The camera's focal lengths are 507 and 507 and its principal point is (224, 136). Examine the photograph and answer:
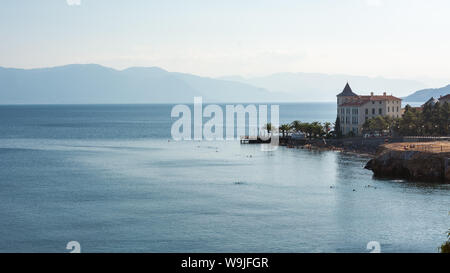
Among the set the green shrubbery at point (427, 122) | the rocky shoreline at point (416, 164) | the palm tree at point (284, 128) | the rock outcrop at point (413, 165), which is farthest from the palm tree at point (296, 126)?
the rock outcrop at point (413, 165)

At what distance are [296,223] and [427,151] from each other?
95.8 ft

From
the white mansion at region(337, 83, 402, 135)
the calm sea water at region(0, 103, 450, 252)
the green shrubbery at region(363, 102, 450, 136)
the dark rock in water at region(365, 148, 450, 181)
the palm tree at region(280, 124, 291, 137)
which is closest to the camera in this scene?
the calm sea water at region(0, 103, 450, 252)

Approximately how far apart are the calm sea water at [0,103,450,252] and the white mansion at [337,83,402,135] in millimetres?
24620

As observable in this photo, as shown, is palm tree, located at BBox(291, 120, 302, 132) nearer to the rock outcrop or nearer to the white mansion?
the white mansion

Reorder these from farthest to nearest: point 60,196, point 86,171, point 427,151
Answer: point 86,171, point 427,151, point 60,196

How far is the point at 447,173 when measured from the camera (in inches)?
2190

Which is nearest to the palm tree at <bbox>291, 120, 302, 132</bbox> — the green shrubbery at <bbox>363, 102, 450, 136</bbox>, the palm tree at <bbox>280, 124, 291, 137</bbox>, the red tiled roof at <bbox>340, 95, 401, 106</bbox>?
the palm tree at <bbox>280, 124, 291, 137</bbox>

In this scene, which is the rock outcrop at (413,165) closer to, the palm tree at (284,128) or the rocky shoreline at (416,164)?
the rocky shoreline at (416,164)

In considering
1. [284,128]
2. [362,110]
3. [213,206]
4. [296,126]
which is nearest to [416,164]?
[213,206]

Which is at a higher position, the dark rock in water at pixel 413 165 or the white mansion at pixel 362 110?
the white mansion at pixel 362 110

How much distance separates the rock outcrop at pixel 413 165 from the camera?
56406 millimetres

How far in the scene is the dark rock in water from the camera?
56.4 meters
